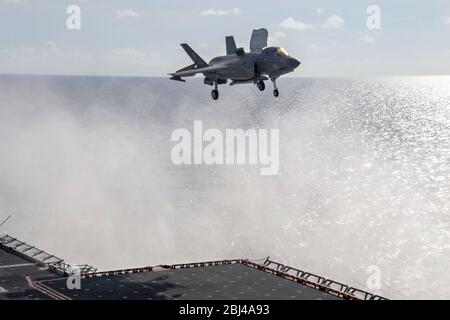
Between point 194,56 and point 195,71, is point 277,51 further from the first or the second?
point 194,56

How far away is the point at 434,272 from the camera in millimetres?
131625

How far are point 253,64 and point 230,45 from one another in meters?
7.00

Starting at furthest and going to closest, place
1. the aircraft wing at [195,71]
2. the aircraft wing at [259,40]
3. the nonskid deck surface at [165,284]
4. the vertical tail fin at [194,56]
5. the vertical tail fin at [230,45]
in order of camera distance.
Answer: the vertical tail fin at [194,56]
the nonskid deck surface at [165,284]
the vertical tail fin at [230,45]
the aircraft wing at [195,71]
the aircraft wing at [259,40]

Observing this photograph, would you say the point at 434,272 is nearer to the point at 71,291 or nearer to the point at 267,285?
the point at 267,285

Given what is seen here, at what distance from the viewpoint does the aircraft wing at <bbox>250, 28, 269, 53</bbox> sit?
73.0 meters

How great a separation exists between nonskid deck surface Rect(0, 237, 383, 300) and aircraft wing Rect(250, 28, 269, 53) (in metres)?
31.6

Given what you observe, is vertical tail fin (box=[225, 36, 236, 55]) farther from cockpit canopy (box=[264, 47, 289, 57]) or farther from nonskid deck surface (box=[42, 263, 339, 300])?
nonskid deck surface (box=[42, 263, 339, 300])

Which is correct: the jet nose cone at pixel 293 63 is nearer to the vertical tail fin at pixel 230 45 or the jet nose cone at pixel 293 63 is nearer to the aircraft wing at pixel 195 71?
the aircraft wing at pixel 195 71

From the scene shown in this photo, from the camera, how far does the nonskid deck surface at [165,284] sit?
79.9 meters

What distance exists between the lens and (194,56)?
8500 cm

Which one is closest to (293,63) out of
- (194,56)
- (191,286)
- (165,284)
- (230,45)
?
(230,45)

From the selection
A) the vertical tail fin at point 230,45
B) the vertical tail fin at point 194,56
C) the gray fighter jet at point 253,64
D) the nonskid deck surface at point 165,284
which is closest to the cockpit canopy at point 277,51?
the gray fighter jet at point 253,64

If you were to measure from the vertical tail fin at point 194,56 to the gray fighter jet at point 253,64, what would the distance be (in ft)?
7.32
